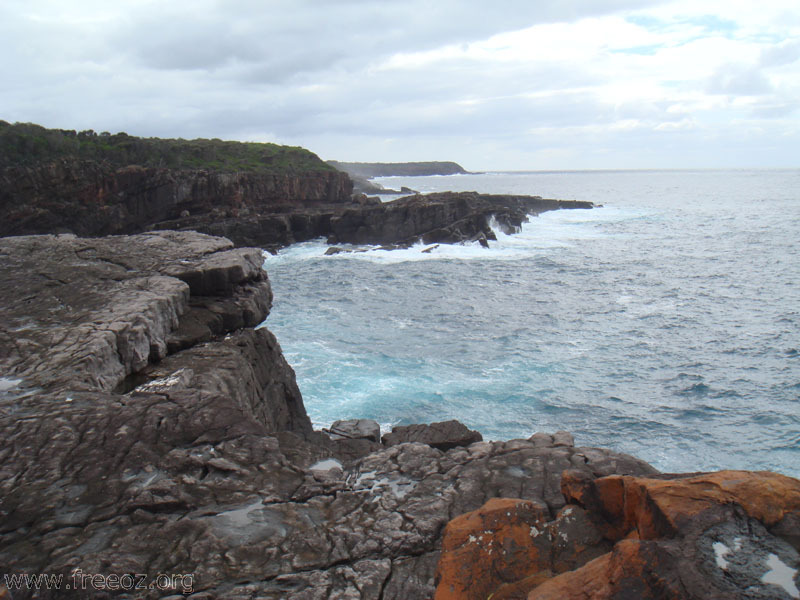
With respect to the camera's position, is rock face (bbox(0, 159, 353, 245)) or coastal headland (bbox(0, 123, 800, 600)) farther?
rock face (bbox(0, 159, 353, 245))

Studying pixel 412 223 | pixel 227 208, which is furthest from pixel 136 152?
pixel 412 223

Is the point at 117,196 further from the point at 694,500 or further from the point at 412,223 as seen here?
the point at 694,500

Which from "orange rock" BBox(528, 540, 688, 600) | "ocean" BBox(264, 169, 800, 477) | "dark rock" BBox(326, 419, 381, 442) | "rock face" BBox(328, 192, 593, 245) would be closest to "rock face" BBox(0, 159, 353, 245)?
"rock face" BBox(328, 192, 593, 245)

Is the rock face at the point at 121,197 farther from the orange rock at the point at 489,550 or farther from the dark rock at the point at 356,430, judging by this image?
the orange rock at the point at 489,550

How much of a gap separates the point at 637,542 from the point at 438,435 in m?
7.00

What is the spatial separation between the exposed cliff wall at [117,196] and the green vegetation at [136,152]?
2072mm

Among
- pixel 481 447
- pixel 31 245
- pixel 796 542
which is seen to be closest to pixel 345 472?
pixel 481 447

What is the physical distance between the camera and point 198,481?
5621 millimetres

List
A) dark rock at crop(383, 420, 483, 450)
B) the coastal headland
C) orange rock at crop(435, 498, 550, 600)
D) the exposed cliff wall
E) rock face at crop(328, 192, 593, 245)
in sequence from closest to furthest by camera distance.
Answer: the coastal headland → orange rock at crop(435, 498, 550, 600) → dark rock at crop(383, 420, 483, 450) → the exposed cliff wall → rock face at crop(328, 192, 593, 245)

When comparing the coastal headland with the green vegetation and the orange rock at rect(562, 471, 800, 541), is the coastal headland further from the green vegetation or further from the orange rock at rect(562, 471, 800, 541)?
the green vegetation

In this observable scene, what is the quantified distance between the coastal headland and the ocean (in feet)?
24.0

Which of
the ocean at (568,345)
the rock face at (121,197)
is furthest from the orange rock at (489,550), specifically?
the rock face at (121,197)

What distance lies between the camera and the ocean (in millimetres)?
15195

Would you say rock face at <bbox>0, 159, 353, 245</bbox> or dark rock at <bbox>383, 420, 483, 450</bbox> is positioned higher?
rock face at <bbox>0, 159, 353, 245</bbox>
